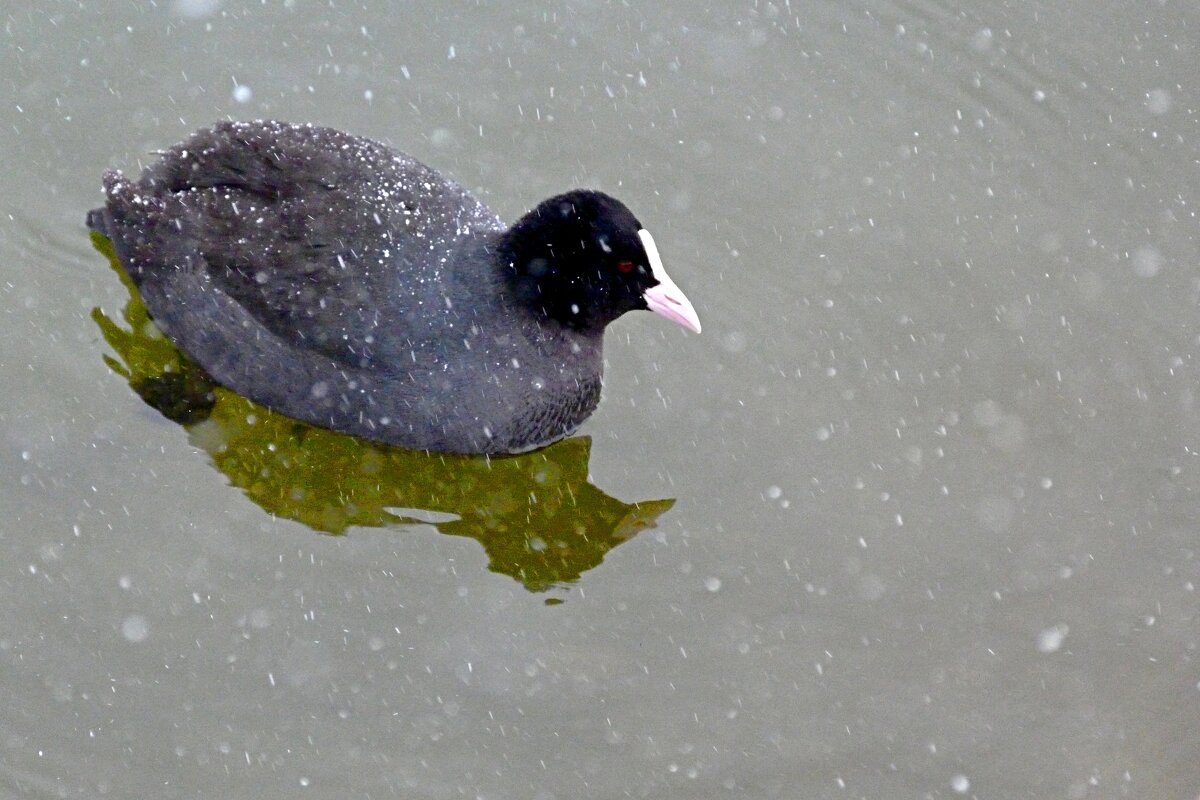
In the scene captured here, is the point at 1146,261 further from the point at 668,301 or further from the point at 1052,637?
the point at 668,301

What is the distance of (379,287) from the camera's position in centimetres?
521

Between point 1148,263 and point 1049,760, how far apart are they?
105 inches

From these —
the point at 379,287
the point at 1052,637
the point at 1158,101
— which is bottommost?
the point at 1052,637

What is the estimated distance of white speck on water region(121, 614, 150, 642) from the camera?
506 cm

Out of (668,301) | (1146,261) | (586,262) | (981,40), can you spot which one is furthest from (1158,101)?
(586,262)

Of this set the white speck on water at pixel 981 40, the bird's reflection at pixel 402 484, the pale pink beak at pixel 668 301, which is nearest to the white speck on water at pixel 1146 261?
the white speck on water at pixel 981 40

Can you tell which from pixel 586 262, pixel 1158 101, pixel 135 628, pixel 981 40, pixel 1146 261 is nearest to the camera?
pixel 135 628

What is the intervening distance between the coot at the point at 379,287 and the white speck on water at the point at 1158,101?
3.33 m

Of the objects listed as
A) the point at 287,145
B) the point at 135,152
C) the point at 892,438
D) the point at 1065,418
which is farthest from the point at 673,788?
the point at 135,152

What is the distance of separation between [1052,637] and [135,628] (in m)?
3.27

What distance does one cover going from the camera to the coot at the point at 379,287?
5.24 meters

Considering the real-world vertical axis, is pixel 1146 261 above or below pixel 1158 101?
below

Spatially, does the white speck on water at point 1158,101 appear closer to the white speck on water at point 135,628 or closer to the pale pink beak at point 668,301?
the pale pink beak at point 668,301

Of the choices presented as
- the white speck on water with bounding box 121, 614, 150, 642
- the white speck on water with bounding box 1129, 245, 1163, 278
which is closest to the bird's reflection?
the white speck on water with bounding box 121, 614, 150, 642
